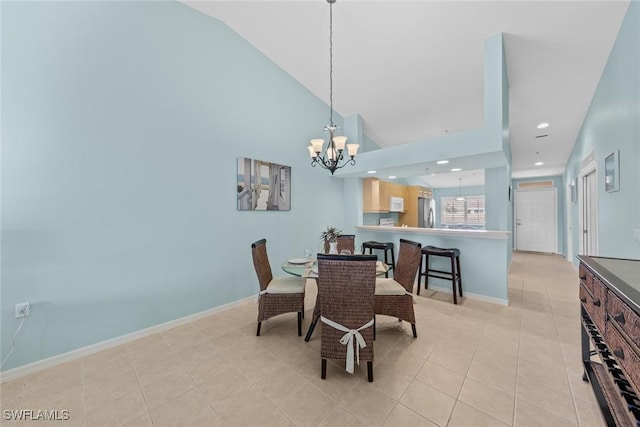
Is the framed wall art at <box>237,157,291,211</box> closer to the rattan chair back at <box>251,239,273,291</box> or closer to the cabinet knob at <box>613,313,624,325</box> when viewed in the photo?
the rattan chair back at <box>251,239,273,291</box>

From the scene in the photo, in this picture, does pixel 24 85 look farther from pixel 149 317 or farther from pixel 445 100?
pixel 445 100

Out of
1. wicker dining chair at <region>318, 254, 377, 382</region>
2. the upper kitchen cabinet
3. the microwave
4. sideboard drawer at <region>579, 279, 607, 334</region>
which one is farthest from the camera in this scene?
the microwave

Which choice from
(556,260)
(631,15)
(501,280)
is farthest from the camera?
(556,260)

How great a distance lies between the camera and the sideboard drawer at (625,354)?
878mm

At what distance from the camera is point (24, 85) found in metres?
1.85

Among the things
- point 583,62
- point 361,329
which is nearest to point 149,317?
point 361,329

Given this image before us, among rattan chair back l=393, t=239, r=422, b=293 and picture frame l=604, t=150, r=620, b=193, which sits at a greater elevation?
picture frame l=604, t=150, r=620, b=193

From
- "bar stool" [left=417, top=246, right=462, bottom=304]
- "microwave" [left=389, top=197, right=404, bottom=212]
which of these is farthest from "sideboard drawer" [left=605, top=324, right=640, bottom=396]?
"microwave" [left=389, top=197, right=404, bottom=212]

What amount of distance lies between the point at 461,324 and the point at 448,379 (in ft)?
3.37

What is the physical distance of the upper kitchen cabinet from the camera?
16.6 feet

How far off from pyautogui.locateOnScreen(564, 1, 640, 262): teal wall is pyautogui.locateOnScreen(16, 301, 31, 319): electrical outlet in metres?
4.76

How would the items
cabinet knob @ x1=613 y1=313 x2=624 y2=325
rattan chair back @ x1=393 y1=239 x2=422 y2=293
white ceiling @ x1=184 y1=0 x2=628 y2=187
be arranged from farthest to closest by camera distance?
white ceiling @ x1=184 y1=0 x2=628 y2=187 < rattan chair back @ x1=393 y1=239 x2=422 y2=293 < cabinet knob @ x1=613 y1=313 x2=624 y2=325

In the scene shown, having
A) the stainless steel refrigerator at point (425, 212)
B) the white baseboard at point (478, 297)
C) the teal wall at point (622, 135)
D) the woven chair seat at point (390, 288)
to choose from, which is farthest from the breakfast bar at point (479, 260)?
the stainless steel refrigerator at point (425, 212)

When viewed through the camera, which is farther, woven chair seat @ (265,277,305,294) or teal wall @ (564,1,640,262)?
woven chair seat @ (265,277,305,294)
